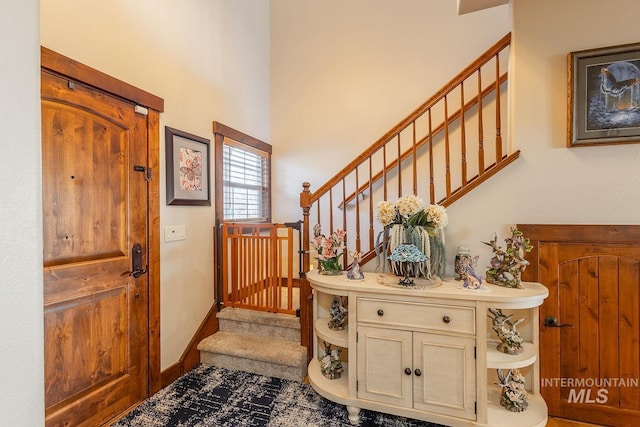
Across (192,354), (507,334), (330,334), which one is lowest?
(192,354)

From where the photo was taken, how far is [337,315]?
7.57ft

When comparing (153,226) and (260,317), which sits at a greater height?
(153,226)

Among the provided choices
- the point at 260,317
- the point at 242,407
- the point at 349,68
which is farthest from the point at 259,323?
the point at 349,68

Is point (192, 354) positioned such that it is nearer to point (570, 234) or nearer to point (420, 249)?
point (420, 249)

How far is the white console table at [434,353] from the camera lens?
1785 millimetres

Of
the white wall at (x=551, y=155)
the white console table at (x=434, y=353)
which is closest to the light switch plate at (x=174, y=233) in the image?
the white console table at (x=434, y=353)

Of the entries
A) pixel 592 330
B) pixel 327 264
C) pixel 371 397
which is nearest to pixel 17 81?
pixel 327 264

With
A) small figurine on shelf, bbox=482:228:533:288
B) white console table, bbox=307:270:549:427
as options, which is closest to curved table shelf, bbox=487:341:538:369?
white console table, bbox=307:270:549:427

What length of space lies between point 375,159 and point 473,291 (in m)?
1.98

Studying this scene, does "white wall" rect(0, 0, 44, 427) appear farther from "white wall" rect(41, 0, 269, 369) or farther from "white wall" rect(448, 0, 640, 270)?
"white wall" rect(448, 0, 640, 270)

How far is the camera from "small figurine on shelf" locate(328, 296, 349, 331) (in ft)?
7.52

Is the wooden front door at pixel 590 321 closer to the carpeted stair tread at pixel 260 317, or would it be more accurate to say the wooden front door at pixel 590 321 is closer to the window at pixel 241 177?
the carpeted stair tread at pixel 260 317

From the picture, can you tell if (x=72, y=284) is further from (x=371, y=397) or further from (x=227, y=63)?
(x=227, y=63)

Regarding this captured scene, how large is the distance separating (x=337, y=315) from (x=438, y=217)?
1026 millimetres
